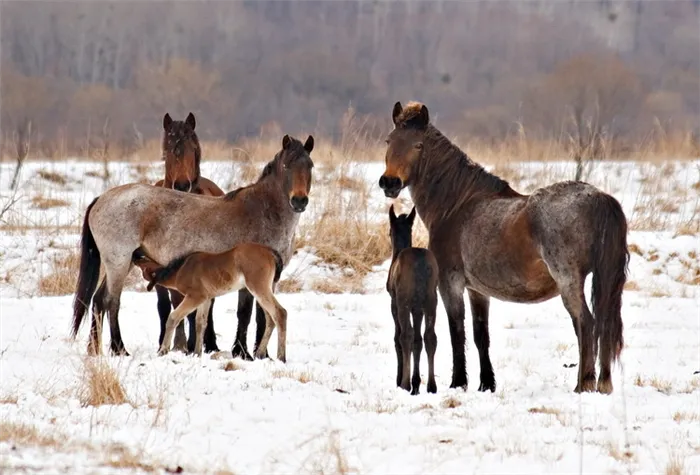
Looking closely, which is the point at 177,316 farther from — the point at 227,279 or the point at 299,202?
the point at 299,202

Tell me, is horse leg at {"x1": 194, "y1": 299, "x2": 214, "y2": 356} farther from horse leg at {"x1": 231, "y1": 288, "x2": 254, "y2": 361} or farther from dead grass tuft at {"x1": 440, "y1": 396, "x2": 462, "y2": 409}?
dead grass tuft at {"x1": 440, "y1": 396, "x2": 462, "y2": 409}

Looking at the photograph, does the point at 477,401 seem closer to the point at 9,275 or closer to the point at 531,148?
the point at 9,275

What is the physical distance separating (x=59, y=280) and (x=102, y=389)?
7.70 metres

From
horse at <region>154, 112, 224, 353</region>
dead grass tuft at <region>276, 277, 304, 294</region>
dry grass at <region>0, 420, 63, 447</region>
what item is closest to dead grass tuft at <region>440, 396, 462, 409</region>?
dry grass at <region>0, 420, 63, 447</region>

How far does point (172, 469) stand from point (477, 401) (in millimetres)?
2632

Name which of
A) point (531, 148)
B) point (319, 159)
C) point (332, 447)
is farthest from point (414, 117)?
point (531, 148)

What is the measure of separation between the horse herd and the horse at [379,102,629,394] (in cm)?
1

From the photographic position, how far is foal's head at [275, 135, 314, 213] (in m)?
8.66

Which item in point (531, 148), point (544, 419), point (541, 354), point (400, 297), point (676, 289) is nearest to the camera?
point (544, 419)

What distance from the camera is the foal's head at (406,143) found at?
843 cm

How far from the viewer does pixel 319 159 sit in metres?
20.0

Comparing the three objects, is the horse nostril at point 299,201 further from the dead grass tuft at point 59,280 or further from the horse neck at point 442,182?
the dead grass tuft at point 59,280

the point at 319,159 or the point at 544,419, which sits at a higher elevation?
the point at 319,159

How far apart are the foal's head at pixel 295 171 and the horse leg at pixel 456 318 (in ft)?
4.85
